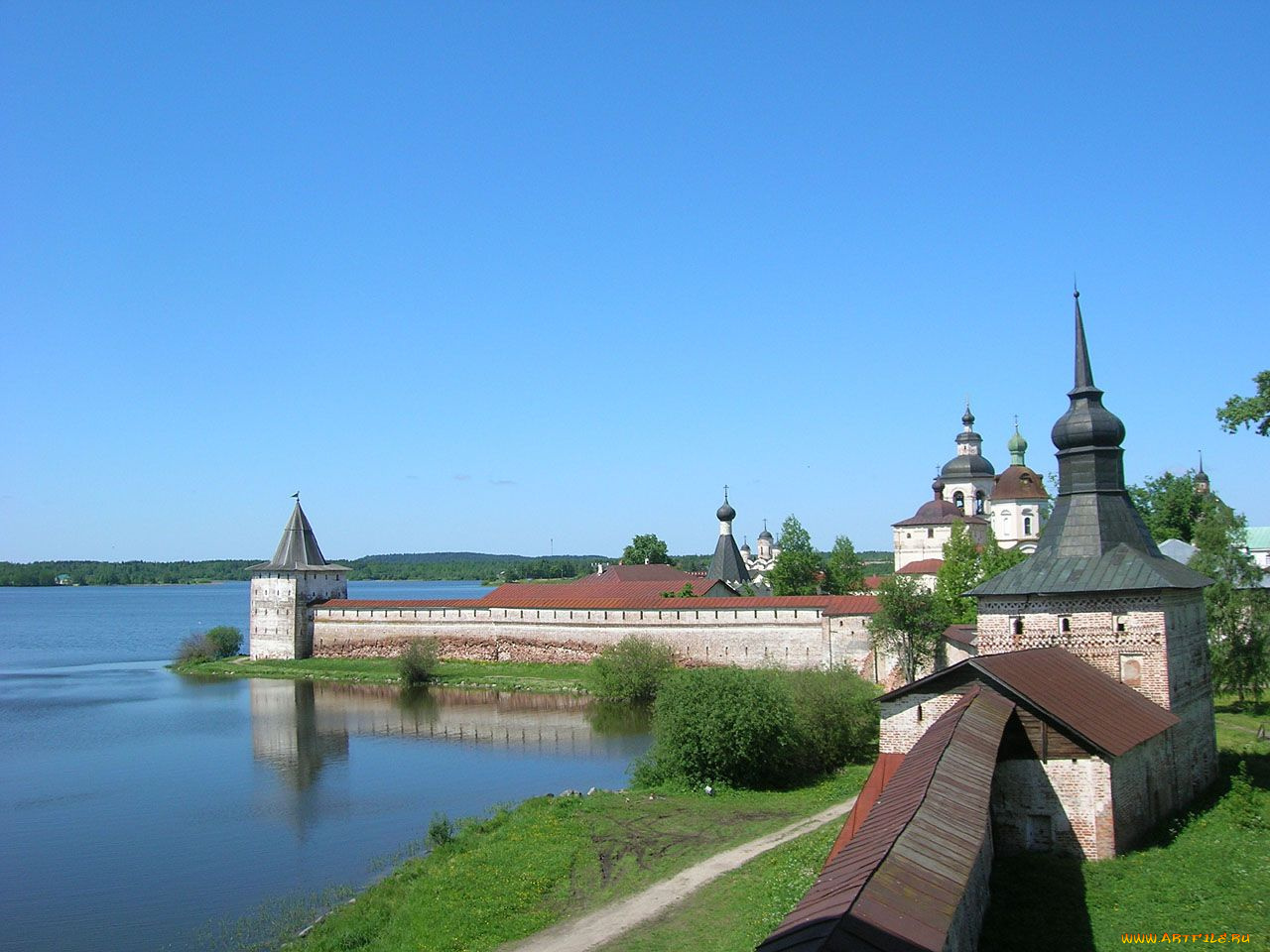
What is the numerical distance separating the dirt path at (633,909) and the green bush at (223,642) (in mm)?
28712

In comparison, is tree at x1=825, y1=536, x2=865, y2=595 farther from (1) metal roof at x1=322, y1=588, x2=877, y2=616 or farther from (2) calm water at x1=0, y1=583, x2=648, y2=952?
(2) calm water at x1=0, y1=583, x2=648, y2=952

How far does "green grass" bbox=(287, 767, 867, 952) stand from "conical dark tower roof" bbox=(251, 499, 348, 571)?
22.4 meters

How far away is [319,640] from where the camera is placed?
33156 mm

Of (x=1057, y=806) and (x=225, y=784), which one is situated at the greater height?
(x=1057, y=806)

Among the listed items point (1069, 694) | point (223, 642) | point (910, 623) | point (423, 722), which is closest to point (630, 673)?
point (423, 722)

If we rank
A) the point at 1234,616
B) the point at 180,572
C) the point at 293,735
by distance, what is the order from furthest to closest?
1. the point at 180,572
2. the point at 293,735
3. the point at 1234,616

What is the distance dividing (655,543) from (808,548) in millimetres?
13763

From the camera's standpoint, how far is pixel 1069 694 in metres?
9.36

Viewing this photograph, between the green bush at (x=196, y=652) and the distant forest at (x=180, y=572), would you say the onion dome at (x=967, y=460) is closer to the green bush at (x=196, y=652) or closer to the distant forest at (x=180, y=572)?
the green bush at (x=196, y=652)

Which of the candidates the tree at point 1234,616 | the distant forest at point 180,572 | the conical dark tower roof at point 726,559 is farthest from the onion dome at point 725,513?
the distant forest at point 180,572

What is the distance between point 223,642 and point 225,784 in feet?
66.7

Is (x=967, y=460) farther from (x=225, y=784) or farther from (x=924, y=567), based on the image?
(x=225, y=784)

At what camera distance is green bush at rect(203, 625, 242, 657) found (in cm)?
3512

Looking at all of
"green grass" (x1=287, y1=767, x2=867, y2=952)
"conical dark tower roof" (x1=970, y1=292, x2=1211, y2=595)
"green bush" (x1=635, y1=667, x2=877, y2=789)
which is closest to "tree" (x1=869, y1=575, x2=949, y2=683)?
"green bush" (x1=635, y1=667, x2=877, y2=789)
